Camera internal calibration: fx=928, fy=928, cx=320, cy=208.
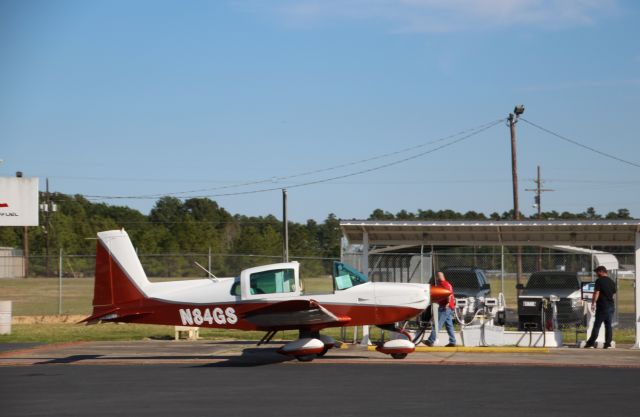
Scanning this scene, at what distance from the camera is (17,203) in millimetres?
36219

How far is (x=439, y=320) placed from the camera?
20922mm

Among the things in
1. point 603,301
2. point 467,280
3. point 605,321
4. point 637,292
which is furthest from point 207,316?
point 467,280

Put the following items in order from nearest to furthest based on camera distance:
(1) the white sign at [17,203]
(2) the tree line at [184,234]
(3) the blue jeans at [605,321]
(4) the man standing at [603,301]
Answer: (4) the man standing at [603,301] < (3) the blue jeans at [605,321] < (1) the white sign at [17,203] < (2) the tree line at [184,234]

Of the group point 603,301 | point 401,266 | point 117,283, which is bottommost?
point 603,301

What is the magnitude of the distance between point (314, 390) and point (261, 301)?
5.09m

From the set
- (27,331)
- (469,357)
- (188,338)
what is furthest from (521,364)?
(27,331)

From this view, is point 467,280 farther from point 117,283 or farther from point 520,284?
point 117,283

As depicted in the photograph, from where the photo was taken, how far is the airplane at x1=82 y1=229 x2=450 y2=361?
1850cm

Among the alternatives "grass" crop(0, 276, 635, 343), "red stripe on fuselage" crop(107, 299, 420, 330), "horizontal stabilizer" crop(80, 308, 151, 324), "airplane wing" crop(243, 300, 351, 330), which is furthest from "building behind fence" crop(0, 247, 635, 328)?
"horizontal stabilizer" crop(80, 308, 151, 324)

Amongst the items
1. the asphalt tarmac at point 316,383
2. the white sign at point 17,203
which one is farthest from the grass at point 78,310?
the white sign at point 17,203

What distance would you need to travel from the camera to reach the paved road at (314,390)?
1181 cm

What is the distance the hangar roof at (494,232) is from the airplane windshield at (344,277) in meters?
3.16

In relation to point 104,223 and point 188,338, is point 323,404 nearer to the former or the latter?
point 188,338

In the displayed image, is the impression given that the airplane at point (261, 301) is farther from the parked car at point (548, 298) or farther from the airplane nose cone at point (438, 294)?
the parked car at point (548, 298)
